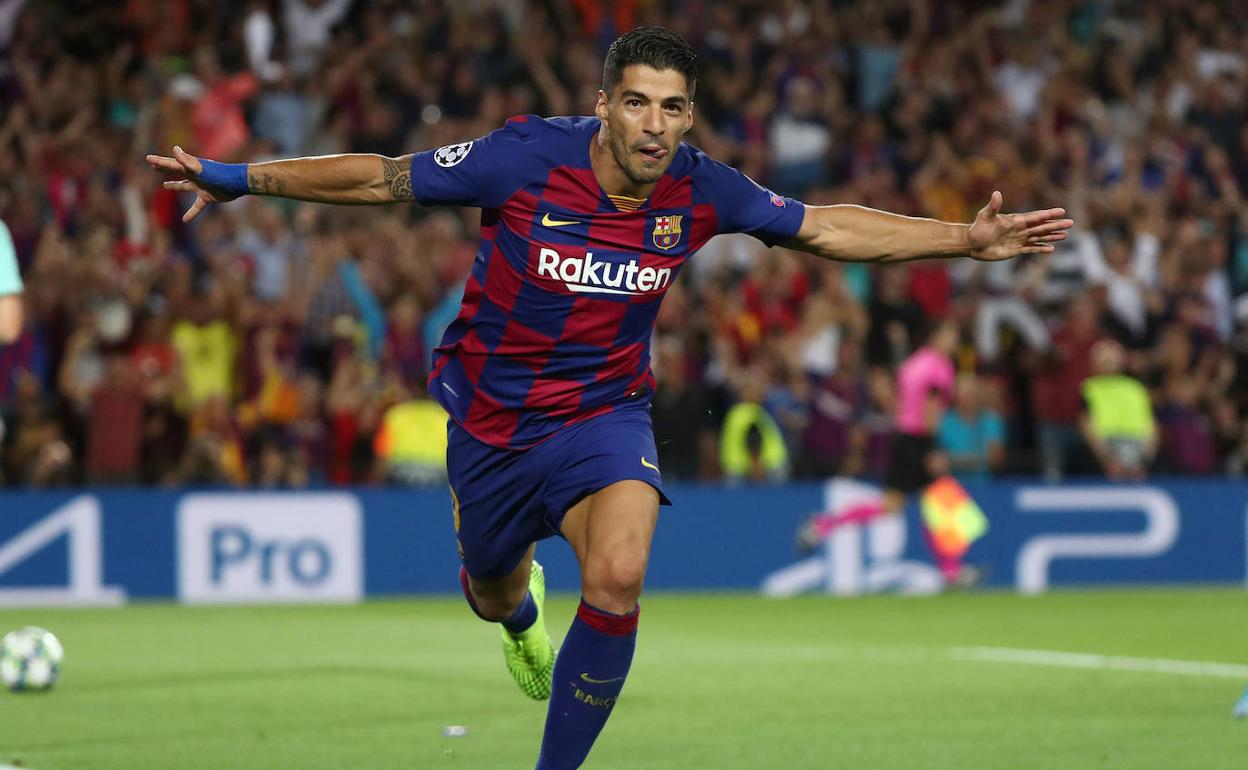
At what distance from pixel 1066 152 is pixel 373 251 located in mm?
7394

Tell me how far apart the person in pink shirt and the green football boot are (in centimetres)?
891

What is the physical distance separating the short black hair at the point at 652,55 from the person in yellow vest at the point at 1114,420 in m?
11.9

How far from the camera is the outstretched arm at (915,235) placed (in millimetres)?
A: 6812

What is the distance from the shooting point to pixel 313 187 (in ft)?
21.6

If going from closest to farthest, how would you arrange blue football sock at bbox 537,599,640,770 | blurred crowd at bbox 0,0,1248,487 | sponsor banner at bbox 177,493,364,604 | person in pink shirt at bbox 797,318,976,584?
1. blue football sock at bbox 537,599,640,770
2. sponsor banner at bbox 177,493,364,604
3. blurred crowd at bbox 0,0,1248,487
4. person in pink shirt at bbox 797,318,976,584

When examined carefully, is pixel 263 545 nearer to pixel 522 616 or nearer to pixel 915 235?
pixel 522 616

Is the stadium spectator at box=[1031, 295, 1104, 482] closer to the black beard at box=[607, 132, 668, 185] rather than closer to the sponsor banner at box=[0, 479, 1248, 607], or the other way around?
the sponsor banner at box=[0, 479, 1248, 607]

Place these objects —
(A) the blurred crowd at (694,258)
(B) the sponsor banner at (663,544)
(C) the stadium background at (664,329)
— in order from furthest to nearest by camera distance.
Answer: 1. (A) the blurred crowd at (694,258)
2. (B) the sponsor banner at (663,544)
3. (C) the stadium background at (664,329)

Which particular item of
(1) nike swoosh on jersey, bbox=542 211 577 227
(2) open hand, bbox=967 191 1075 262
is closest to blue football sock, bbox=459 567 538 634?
(1) nike swoosh on jersey, bbox=542 211 577 227

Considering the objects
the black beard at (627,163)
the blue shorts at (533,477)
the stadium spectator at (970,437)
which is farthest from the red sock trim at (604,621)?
the stadium spectator at (970,437)

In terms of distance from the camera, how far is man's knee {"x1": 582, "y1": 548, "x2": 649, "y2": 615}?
6.19 m

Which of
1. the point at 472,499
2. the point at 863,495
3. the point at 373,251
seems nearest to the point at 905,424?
the point at 863,495

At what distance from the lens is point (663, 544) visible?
17484 millimetres

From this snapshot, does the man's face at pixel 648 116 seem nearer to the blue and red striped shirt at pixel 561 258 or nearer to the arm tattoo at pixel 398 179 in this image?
the blue and red striped shirt at pixel 561 258
